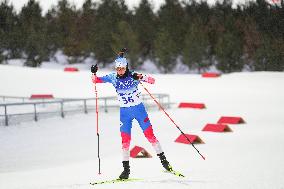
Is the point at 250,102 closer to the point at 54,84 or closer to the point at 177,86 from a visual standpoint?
the point at 177,86

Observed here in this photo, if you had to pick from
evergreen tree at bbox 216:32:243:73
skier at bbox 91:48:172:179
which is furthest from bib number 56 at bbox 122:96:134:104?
evergreen tree at bbox 216:32:243:73

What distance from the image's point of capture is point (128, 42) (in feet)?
161

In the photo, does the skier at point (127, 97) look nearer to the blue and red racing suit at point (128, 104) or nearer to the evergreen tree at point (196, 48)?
the blue and red racing suit at point (128, 104)

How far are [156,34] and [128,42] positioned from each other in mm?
4957

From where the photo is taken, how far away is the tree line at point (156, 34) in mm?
44438

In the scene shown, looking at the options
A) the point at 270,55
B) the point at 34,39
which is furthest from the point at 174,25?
the point at 34,39

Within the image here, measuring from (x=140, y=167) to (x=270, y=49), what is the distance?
1369 inches

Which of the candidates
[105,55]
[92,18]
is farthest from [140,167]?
[92,18]

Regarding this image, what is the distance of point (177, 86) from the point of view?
110ft

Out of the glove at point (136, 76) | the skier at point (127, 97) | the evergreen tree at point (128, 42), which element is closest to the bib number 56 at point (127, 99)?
the skier at point (127, 97)

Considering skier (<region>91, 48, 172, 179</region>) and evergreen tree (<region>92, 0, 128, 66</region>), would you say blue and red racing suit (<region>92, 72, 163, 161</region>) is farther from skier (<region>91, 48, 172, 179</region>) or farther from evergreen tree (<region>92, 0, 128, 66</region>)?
evergreen tree (<region>92, 0, 128, 66</region>)

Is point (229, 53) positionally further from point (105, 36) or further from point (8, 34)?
point (8, 34)

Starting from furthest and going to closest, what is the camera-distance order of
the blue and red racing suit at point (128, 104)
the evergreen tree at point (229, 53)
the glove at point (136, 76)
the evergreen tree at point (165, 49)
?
the evergreen tree at point (165, 49) → the evergreen tree at point (229, 53) → the blue and red racing suit at point (128, 104) → the glove at point (136, 76)

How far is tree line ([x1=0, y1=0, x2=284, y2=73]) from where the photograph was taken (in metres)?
Answer: 44.4
